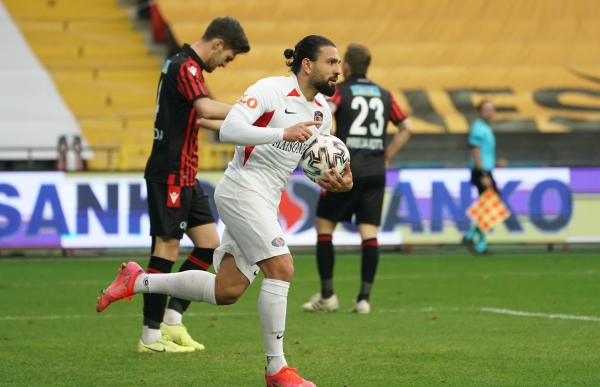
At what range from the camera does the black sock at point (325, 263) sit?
30.4 feet

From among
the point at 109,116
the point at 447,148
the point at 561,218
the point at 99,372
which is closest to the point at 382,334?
the point at 99,372

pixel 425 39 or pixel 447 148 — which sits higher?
pixel 425 39

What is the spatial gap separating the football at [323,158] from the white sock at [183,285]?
81 cm

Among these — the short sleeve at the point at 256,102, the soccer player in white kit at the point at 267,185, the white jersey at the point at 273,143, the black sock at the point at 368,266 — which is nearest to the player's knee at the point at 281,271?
the soccer player in white kit at the point at 267,185

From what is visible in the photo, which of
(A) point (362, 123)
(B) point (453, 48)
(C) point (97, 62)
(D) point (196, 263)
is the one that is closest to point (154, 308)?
(D) point (196, 263)

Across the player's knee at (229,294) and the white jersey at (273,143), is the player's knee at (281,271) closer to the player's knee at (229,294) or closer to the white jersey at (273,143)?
the player's knee at (229,294)

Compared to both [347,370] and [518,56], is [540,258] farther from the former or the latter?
[518,56]

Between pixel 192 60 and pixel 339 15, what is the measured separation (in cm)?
1803

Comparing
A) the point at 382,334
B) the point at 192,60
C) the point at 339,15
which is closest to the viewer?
the point at 192,60

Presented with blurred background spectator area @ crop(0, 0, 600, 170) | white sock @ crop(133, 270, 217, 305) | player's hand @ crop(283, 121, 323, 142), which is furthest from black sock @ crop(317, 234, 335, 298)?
blurred background spectator area @ crop(0, 0, 600, 170)

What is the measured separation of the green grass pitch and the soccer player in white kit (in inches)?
18.0

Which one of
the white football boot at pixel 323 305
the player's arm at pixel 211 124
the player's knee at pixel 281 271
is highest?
the player's arm at pixel 211 124

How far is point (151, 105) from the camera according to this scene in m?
23.5

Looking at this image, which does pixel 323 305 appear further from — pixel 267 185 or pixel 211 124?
pixel 267 185
